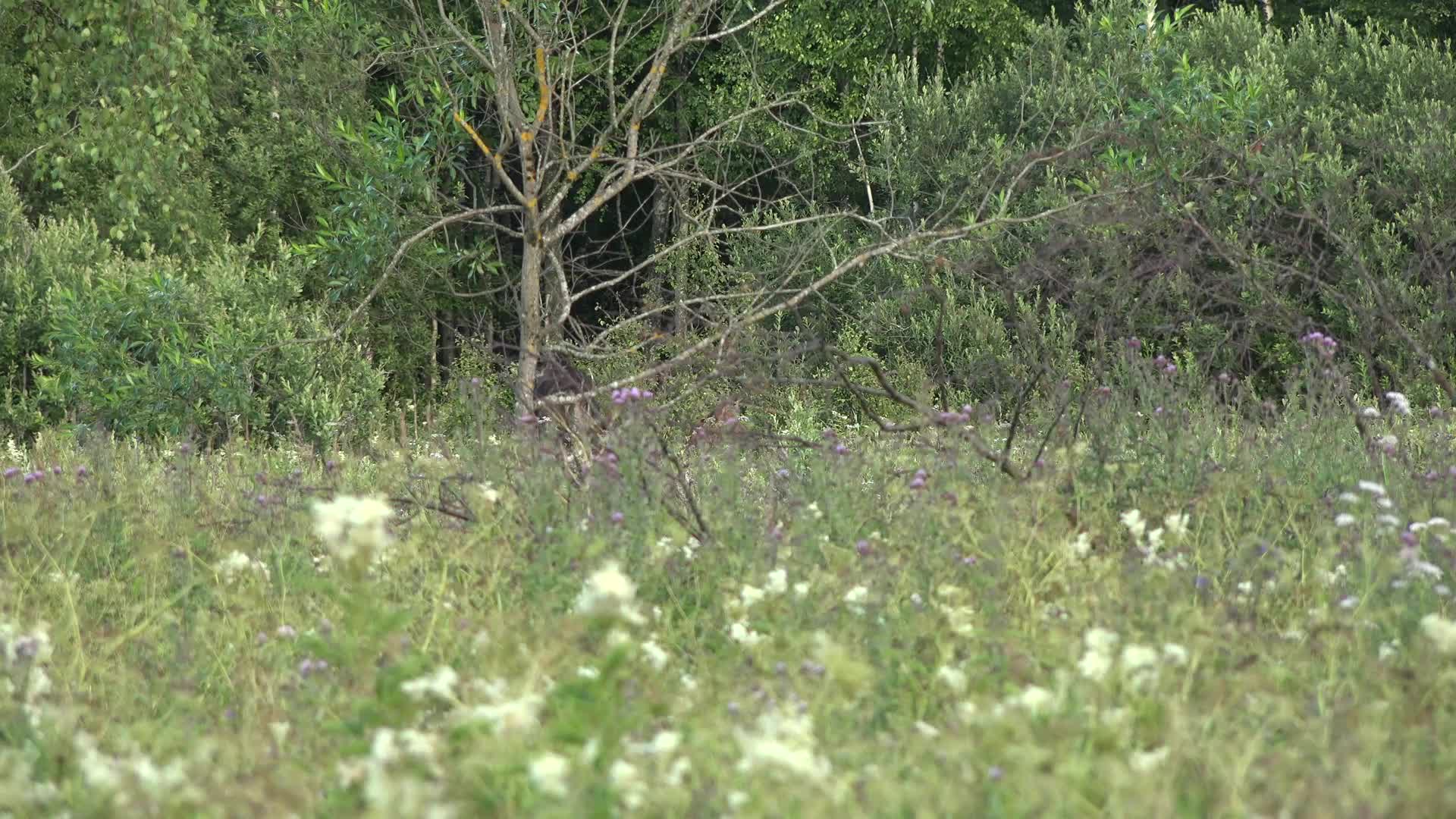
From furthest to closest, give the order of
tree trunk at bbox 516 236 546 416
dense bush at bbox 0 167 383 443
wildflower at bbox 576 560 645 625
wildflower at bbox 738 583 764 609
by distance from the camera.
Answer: dense bush at bbox 0 167 383 443 → tree trunk at bbox 516 236 546 416 → wildflower at bbox 738 583 764 609 → wildflower at bbox 576 560 645 625

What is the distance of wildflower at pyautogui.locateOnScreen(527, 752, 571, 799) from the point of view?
2.62 meters

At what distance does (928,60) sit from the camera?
19188 mm

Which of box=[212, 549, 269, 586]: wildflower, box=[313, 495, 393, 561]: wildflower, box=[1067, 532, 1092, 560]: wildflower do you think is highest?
box=[313, 495, 393, 561]: wildflower

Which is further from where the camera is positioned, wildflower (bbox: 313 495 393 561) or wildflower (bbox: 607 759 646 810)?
wildflower (bbox: 313 495 393 561)

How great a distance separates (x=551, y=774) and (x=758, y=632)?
1746 mm

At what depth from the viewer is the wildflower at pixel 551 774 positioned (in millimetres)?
2615

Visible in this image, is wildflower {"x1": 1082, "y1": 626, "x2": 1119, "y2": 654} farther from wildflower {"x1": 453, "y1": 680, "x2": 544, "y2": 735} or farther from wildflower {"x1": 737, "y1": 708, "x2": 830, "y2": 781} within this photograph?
wildflower {"x1": 453, "y1": 680, "x2": 544, "y2": 735}

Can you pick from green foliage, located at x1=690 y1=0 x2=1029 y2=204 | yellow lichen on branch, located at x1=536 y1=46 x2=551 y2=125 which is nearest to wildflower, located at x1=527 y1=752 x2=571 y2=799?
yellow lichen on branch, located at x1=536 y1=46 x2=551 y2=125

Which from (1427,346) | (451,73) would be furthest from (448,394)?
(1427,346)

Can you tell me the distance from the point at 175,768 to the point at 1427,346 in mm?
10915

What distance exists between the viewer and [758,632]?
4.34 metres

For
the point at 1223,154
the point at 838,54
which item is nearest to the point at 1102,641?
the point at 1223,154

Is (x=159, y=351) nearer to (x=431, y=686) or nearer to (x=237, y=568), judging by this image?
(x=237, y=568)

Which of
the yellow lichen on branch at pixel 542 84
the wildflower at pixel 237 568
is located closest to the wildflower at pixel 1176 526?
the wildflower at pixel 237 568
